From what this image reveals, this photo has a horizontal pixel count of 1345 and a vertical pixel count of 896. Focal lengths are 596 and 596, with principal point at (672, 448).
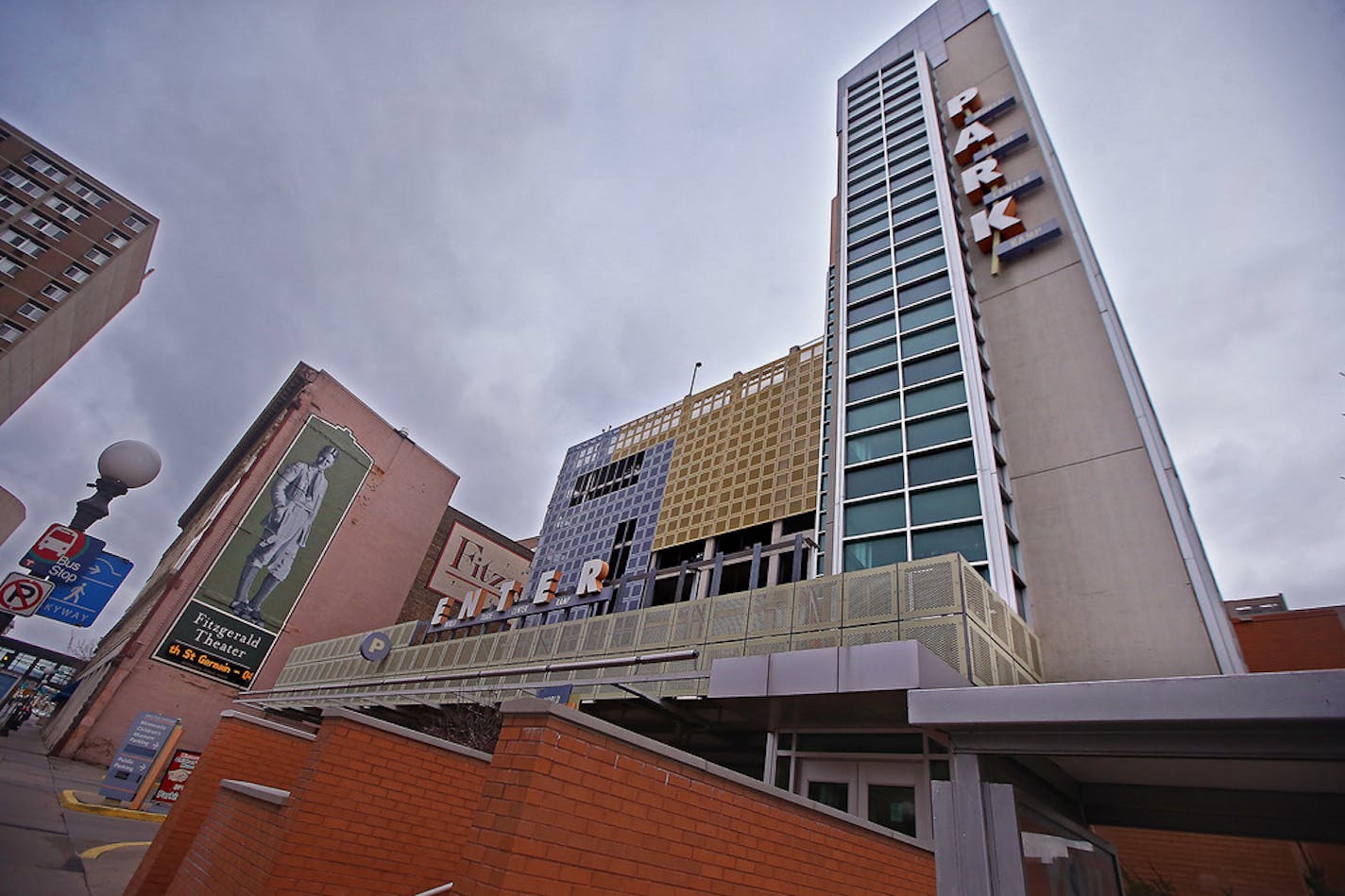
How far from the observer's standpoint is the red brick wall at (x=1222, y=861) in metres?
4.88

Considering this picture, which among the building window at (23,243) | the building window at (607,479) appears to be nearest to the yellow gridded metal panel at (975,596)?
the building window at (607,479)

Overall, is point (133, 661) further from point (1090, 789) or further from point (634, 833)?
point (1090, 789)

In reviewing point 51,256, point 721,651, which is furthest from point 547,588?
point 51,256

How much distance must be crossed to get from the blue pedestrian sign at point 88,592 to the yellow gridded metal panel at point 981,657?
753 inches

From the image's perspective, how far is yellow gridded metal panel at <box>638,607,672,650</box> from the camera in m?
16.8

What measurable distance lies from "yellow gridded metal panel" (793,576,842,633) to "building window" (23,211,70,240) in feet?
227

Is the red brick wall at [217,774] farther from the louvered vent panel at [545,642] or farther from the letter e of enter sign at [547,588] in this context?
the letter e of enter sign at [547,588]

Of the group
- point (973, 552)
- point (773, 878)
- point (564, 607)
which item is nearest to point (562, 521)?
point (564, 607)

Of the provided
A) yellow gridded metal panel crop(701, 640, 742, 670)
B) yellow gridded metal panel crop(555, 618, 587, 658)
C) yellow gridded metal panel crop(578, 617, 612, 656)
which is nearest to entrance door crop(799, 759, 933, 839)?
yellow gridded metal panel crop(701, 640, 742, 670)

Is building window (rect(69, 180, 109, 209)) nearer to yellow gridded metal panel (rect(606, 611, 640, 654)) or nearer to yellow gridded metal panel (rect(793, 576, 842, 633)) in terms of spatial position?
yellow gridded metal panel (rect(606, 611, 640, 654))

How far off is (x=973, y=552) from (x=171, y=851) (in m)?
17.2

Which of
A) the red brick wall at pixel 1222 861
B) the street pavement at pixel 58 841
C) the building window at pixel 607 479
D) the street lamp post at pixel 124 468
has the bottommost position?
the street pavement at pixel 58 841

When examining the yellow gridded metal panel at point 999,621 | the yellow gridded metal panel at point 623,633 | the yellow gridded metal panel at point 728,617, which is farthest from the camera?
the yellow gridded metal panel at point 623,633

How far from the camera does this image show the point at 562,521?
38531 mm
